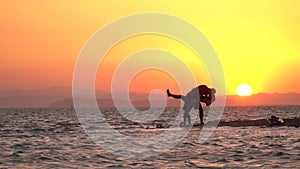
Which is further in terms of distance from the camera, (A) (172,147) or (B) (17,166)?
(A) (172,147)

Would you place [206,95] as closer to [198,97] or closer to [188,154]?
[198,97]

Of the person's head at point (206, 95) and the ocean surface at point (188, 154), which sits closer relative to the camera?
the ocean surface at point (188, 154)

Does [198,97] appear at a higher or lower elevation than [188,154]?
higher

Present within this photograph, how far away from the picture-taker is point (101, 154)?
3634 cm

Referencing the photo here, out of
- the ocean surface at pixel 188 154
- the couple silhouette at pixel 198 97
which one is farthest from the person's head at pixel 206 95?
the ocean surface at pixel 188 154

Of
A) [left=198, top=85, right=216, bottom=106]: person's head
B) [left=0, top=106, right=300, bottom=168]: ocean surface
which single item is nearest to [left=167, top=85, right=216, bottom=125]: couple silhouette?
[left=198, top=85, right=216, bottom=106]: person's head

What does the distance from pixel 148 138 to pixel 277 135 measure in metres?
11.3

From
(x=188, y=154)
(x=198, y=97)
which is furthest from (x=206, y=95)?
(x=188, y=154)

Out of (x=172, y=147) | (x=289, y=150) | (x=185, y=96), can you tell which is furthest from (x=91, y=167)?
(x=185, y=96)

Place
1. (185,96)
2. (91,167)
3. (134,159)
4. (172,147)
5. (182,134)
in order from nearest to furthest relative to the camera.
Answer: (91,167) → (134,159) → (172,147) → (182,134) → (185,96)

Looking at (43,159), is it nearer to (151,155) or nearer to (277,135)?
(151,155)

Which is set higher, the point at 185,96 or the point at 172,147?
the point at 185,96

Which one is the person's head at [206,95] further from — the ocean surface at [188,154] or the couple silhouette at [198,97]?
the ocean surface at [188,154]

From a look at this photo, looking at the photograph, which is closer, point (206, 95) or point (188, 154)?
point (188, 154)
